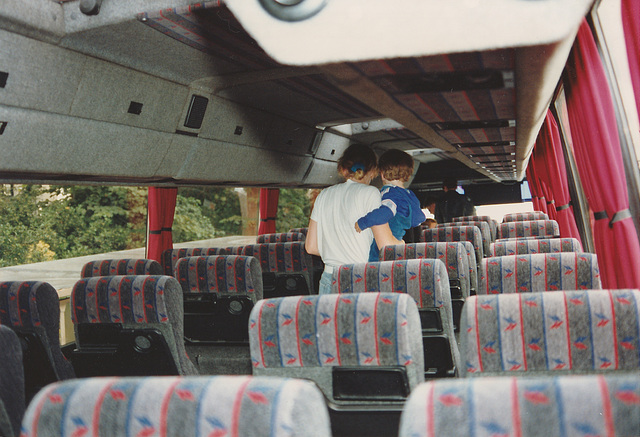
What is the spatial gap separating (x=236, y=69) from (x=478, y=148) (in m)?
4.50

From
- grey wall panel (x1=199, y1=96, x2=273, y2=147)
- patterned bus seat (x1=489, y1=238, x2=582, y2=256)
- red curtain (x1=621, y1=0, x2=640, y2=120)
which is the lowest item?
patterned bus seat (x1=489, y1=238, x2=582, y2=256)

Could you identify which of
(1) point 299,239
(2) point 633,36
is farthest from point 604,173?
(1) point 299,239

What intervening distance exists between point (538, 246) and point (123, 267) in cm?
329

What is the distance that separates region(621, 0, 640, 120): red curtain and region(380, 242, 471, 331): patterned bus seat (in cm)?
168

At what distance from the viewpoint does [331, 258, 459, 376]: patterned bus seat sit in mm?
3061

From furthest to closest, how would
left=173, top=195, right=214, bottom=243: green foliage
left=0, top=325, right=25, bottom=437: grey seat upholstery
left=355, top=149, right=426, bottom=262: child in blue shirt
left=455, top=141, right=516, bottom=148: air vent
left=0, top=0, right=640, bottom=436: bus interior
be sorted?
1. left=173, top=195, right=214, bottom=243: green foliage
2. left=455, top=141, right=516, bottom=148: air vent
3. left=355, top=149, right=426, bottom=262: child in blue shirt
4. left=0, top=325, right=25, bottom=437: grey seat upholstery
5. left=0, top=0, right=640, bottom=436: bus interior

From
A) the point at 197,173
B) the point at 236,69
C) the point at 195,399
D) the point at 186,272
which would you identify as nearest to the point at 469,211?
the point at 197,173

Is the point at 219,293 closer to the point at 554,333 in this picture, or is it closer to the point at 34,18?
the point at 34,18

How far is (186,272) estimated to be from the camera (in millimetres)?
4242

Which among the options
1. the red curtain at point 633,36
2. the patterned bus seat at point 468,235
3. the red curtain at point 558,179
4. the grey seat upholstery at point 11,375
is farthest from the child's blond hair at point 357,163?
the red curtain at point 558,179

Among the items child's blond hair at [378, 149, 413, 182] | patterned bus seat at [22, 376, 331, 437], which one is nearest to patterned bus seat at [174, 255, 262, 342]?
child's blond hair at [378, 149, 413, 182]

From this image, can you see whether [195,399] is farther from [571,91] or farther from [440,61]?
[571,91]

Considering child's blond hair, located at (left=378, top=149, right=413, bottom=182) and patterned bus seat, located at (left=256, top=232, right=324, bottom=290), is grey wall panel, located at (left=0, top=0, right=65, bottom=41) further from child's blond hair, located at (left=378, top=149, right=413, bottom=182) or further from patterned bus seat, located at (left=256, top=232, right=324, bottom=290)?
patterned bus seat, located at (left=256, top=232, right=324, bottom=290)

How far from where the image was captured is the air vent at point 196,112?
217 inches
